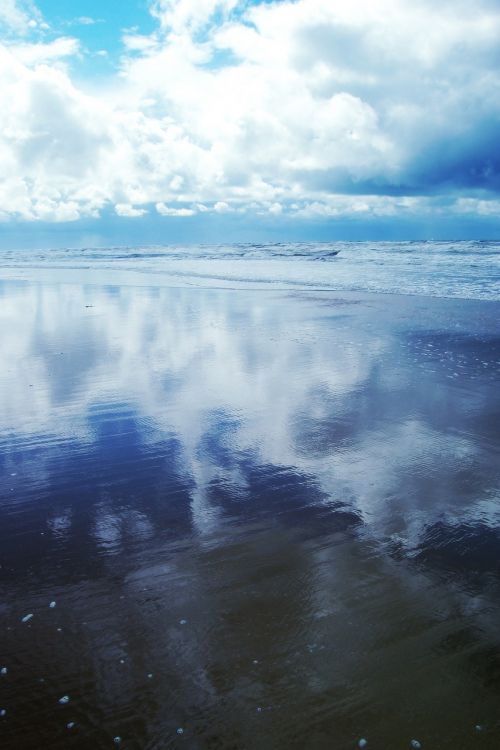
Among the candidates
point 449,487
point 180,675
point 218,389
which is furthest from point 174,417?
point 180,675

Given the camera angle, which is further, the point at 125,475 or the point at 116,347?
the point at 116,347

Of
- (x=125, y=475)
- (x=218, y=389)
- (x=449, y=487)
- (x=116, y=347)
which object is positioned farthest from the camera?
(x=116, y=347)

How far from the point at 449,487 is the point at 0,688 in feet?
13.6

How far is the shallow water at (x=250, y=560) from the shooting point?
2.95m

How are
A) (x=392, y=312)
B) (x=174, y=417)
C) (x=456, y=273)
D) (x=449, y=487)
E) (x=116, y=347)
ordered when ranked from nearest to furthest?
1. (x=449, y=487)
2. (x=174, y=417)
3. (x=116, y=347)
4. (x=392, y=312)
5. (x=456, y=273)

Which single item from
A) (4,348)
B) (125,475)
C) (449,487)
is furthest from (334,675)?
(4,348)

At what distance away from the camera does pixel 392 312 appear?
18094 mm

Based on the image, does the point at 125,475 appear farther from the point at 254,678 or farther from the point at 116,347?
the point at 116,347

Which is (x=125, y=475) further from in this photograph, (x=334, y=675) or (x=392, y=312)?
(x=392, y=312)

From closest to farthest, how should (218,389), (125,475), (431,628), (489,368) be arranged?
1. (431,628)
2. (125,475)
3. (218,389)
4. (489,368)

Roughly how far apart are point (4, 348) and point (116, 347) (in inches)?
Result: 99.7

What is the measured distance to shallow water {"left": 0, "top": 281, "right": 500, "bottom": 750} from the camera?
295cm

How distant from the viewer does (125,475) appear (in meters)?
5.80

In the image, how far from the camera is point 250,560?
4250 millimetres
